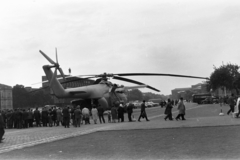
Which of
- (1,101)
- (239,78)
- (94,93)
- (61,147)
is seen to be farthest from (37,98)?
(61,147)

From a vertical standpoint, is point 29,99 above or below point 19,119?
above

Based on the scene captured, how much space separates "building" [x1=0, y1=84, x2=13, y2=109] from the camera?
116 meters

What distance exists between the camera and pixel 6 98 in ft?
386

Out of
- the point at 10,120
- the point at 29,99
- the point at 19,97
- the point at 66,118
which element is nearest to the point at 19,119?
the point at 10,120

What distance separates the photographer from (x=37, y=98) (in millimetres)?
111312

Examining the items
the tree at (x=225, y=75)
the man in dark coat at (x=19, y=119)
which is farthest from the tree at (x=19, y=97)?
the man in dark coat at (x=19, y=119)

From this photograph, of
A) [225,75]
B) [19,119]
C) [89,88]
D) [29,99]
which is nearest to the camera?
[19,119]

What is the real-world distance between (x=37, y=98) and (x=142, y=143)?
102 m

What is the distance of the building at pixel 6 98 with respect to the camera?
381ft

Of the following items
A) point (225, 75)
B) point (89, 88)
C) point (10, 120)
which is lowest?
point (10, 120)

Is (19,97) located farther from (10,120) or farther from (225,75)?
(10,120)

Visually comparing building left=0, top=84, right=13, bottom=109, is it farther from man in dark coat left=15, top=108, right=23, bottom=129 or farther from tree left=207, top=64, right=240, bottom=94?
man in dark coat left=15, top=108, right=23, bottom=129

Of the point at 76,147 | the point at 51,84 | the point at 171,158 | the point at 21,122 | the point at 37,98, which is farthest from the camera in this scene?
the point at 37,98

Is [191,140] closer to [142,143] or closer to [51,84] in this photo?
[142,143]
